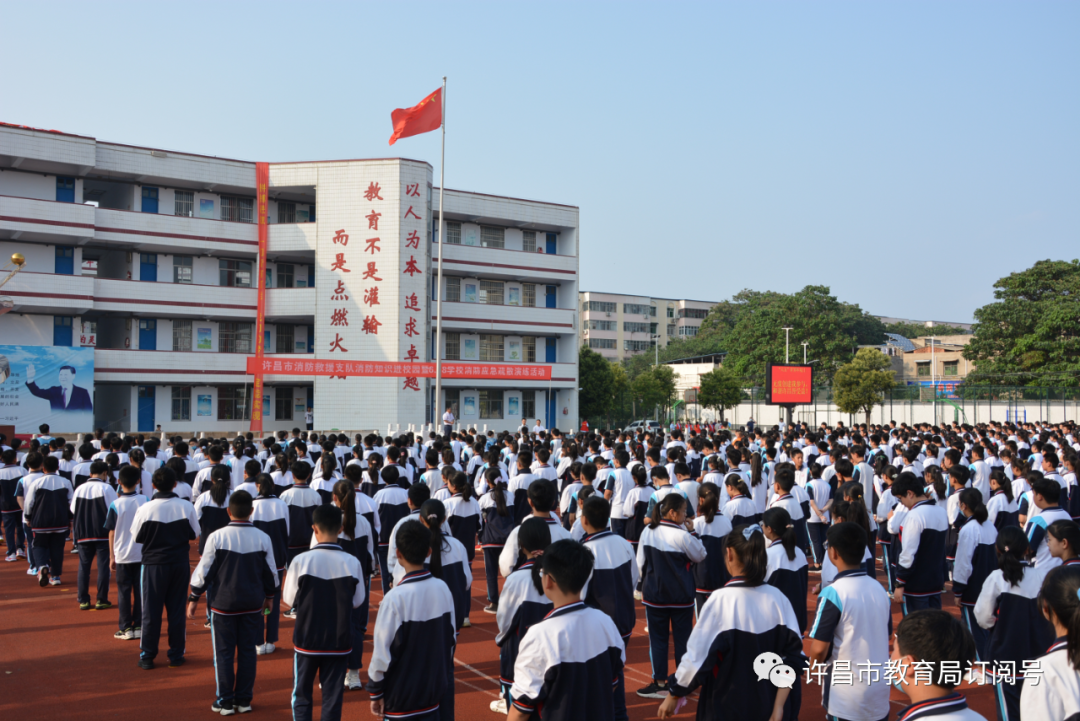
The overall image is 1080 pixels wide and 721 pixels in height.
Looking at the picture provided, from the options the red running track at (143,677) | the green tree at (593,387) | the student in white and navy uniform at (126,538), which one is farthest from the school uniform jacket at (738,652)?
the green tree at (593,387)

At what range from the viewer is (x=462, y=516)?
26.6 feet

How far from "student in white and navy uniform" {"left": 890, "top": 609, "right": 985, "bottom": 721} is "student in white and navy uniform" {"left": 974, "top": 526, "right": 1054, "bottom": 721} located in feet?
8.86

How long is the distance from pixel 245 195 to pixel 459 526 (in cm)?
2962

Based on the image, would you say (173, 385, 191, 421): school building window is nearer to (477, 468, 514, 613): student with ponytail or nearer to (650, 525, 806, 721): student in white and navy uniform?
(477, 468, 514, 613): student with ponytail

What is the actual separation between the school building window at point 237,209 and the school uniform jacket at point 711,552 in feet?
103

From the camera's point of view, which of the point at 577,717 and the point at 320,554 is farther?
the point at 320,554

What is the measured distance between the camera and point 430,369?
102ft

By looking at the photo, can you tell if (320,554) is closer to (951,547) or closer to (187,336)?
(951,547)

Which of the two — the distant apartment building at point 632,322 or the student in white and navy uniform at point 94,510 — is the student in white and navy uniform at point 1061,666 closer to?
the student in white and navy uniform at point 94,510

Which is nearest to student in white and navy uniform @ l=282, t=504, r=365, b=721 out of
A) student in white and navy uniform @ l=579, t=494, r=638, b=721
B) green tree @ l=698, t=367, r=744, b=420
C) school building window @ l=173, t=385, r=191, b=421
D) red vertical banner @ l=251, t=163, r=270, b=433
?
student in white and navy uniform @ l=579, t=494, r=638, b=721

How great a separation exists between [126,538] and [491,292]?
3161cm

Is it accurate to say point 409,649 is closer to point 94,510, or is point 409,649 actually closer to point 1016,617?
point 1016,617

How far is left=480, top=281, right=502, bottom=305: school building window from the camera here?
38.2 m

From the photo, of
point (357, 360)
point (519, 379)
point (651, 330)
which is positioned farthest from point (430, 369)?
point (651, 330)
